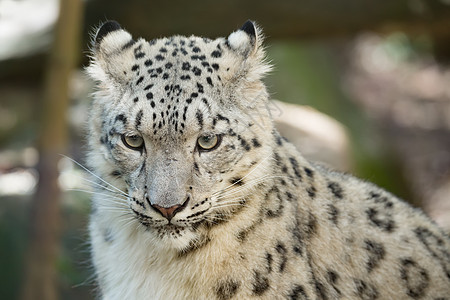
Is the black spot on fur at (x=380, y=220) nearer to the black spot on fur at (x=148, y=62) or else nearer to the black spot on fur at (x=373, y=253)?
the black spot on fur at (x=373, y=253)

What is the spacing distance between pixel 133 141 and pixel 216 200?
74 centimetres

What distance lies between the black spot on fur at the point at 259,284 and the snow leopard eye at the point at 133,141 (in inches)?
51.4

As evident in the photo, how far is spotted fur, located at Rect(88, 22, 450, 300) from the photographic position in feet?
17.0


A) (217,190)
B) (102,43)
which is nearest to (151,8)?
(102,43)

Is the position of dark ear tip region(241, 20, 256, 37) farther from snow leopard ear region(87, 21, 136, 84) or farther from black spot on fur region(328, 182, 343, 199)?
→ black spot on fur region(328, 182, 343, 199)

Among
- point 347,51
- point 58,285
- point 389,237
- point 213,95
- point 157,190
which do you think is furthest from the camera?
point 347,51

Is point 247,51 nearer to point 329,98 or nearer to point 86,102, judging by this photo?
point 86,102

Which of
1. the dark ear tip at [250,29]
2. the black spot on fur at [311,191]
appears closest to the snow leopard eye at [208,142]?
the dark ear tip at [250,29]

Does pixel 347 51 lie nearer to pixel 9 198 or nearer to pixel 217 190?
pixel 9 198

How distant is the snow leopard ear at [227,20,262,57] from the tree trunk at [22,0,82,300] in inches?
199

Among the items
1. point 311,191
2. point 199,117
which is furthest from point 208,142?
point 311,191

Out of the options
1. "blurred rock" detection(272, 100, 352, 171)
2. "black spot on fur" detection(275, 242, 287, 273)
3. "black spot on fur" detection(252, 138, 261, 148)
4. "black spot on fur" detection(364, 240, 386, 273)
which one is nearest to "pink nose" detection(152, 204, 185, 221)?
"black spot on fur" detection(252, 138, 261, 148)

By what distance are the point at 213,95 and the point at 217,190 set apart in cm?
70

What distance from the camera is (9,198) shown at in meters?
11.3
